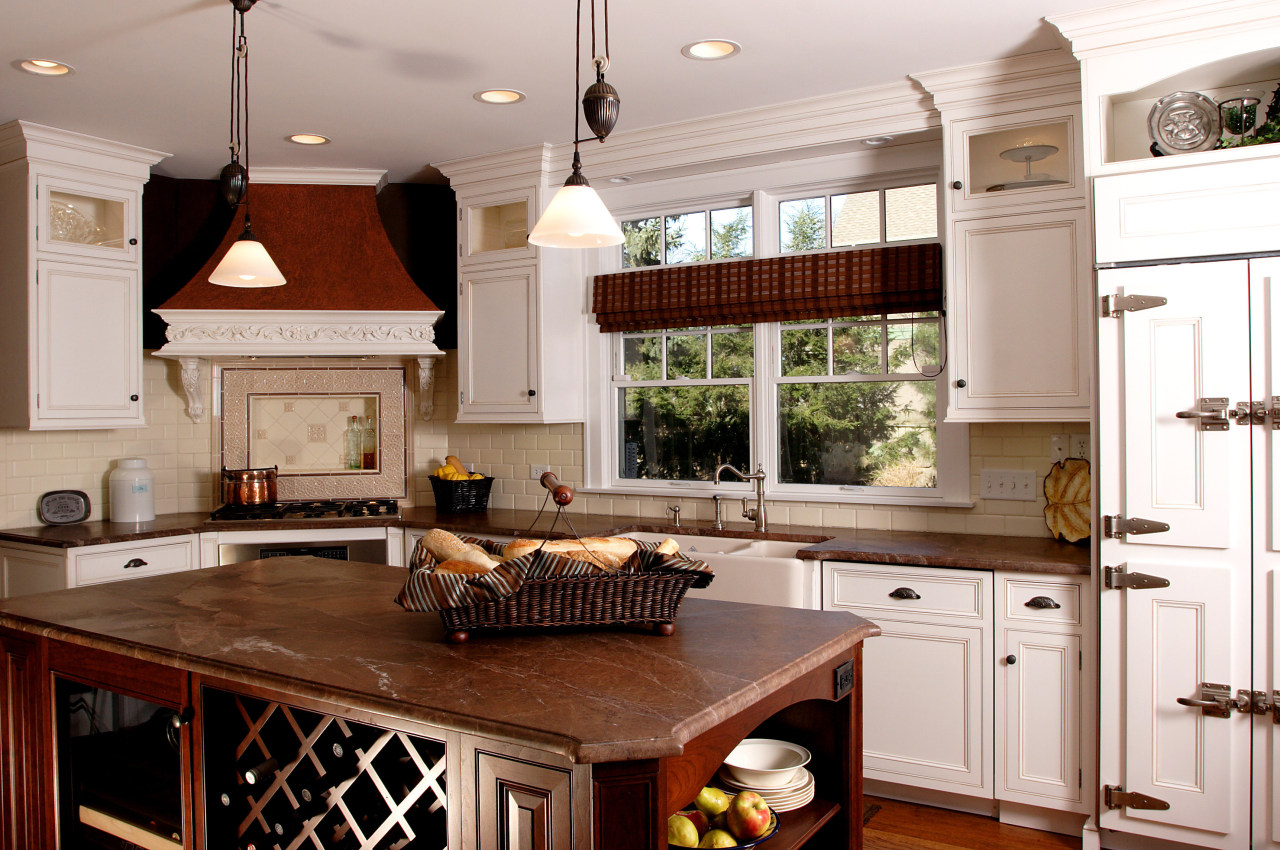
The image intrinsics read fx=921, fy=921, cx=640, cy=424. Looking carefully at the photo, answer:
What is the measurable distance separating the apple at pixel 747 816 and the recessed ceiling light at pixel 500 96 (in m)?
2.89

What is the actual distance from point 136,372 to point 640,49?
115 inches

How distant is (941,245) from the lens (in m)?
3.77

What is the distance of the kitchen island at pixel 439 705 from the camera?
53.8 inches

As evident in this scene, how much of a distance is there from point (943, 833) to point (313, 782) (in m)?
2.34

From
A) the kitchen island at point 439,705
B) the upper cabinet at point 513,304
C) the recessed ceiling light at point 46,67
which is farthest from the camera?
the upper cabinet at point 513,304

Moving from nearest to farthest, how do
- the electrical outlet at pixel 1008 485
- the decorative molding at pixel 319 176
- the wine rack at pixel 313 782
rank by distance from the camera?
the wine rack at pixel 313 782 < the electrical outlet at pixel 1008 485 < the decorative molding at pixel 319 176

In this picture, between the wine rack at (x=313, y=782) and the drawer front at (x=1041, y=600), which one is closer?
the wine rack at (x=313, y=782)

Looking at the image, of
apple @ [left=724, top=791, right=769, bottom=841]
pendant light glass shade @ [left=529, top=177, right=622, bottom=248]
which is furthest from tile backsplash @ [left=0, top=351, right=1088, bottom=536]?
apple @ [left=724, top=791, right=769, bottom=841]

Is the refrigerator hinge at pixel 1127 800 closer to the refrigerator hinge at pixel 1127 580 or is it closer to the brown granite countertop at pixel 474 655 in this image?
the refrigerator hinge at pixel 1127 580

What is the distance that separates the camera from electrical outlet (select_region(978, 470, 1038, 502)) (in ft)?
11.9

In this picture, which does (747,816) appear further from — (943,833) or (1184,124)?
(1184,124)

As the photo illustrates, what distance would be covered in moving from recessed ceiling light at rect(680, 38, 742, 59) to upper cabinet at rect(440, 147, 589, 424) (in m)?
1.31

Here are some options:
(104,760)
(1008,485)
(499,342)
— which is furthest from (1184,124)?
(104,760)

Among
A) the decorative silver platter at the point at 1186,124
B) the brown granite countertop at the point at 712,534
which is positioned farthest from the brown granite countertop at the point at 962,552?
the decorative silver platter at the point at 1186,124
